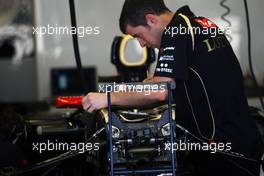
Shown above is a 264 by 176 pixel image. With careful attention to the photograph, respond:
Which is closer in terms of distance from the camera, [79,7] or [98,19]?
[79,7]

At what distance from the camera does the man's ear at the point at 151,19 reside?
68.4 inches

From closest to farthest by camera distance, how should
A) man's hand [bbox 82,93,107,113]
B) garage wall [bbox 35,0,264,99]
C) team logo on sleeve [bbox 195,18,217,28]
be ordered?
man's hand [bbox 82,93,107,113], team logo on sleeve [bbox 195,18,217,28], garage wall [bbox 35,0,264,99]

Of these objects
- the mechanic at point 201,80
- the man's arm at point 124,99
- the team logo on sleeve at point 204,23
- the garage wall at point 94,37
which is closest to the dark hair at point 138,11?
the mechanic at point 201,80

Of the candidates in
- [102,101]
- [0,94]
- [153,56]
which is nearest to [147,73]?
[153,56]

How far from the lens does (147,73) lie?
2207mm

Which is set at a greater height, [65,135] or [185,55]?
[185,55]

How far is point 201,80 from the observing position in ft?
5.54

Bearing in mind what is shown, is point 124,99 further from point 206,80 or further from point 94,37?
point 94,37

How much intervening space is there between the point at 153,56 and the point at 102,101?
714 mm

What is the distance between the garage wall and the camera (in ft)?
10.1

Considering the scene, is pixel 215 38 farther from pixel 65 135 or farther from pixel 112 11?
pixel 112 11

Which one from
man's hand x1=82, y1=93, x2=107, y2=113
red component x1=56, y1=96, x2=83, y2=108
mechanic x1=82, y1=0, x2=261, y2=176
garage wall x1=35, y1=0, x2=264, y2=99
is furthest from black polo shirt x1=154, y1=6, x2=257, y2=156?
garage wall x1=35, y1=0, x2=264, y2=99

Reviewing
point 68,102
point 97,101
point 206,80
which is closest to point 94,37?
point 68,102

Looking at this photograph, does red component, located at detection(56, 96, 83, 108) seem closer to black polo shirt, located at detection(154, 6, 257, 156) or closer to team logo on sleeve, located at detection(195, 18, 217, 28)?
black polo shirt, located at detection(154, 6, 257, 156)
